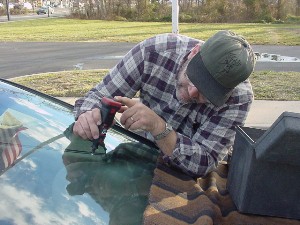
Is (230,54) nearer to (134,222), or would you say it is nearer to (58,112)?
(134,222)

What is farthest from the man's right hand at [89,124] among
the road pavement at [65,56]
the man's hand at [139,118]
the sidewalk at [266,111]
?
the road pavement at [65,56]

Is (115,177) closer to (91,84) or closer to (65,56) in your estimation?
(91,84)

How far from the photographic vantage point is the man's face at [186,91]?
1878 millimetres

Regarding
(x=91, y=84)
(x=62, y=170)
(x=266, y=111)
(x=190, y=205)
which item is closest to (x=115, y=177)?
(x=62, y=170)

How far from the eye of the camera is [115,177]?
5.56 feet

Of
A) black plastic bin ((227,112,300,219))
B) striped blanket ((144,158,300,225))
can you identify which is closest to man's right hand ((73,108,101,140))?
striped blanket ((144,158,300,225))

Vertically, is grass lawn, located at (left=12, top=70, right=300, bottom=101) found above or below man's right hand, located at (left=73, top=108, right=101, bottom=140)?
below

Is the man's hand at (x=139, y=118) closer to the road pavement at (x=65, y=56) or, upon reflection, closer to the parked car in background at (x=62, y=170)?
the parked car in background at (x=62, y=170)

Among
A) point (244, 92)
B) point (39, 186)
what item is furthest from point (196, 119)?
point (39, 186)

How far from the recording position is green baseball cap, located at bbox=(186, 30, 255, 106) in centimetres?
172

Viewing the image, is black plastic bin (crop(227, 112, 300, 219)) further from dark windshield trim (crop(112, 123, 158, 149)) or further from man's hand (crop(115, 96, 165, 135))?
dark windshield trim (crop(112, 123, 158, 149))

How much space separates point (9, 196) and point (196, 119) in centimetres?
96

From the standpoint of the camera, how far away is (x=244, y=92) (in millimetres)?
1987

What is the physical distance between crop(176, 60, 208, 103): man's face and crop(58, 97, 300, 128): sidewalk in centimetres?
336
